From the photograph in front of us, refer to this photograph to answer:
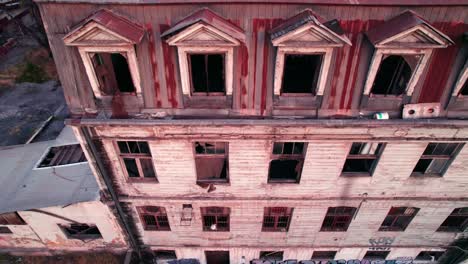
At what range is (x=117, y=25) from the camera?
8.66m

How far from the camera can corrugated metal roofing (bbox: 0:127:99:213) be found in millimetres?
14047

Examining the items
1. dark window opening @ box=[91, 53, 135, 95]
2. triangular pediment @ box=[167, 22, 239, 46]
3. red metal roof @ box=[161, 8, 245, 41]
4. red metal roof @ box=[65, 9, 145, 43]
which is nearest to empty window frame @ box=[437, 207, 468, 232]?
red metal roof @ box=[161, 8, 245, 41]

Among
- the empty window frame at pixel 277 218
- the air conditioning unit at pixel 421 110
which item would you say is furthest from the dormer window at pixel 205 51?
the empty window frame at pixel 277 218

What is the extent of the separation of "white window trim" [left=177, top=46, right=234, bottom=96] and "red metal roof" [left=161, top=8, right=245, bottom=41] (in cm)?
50

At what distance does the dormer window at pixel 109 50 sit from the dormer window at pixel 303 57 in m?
4.58

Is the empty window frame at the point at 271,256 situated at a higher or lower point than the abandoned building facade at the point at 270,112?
lower

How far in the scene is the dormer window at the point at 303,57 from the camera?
8.61 m

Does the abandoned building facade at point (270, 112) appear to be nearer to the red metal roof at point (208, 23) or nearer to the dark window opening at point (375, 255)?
the red metal roof at point (208, 23)

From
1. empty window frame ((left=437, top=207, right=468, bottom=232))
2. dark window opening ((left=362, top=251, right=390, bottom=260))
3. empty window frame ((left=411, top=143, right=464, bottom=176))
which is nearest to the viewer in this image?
empty window frame ((left=411, top=143, right=464, bottom=176))

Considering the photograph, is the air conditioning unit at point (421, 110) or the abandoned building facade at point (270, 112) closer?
the abandoned building facade at point (270, 112)

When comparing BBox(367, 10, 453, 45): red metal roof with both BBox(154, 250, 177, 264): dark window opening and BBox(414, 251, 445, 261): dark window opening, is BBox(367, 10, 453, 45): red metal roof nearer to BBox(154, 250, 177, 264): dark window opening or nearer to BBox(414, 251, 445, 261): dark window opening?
BBox(414, 251, 445, 261): dark window opening

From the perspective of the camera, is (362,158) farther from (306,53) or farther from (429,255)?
(429,255)

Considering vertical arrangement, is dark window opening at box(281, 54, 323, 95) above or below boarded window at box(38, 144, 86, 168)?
above

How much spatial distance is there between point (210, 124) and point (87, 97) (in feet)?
15.2
